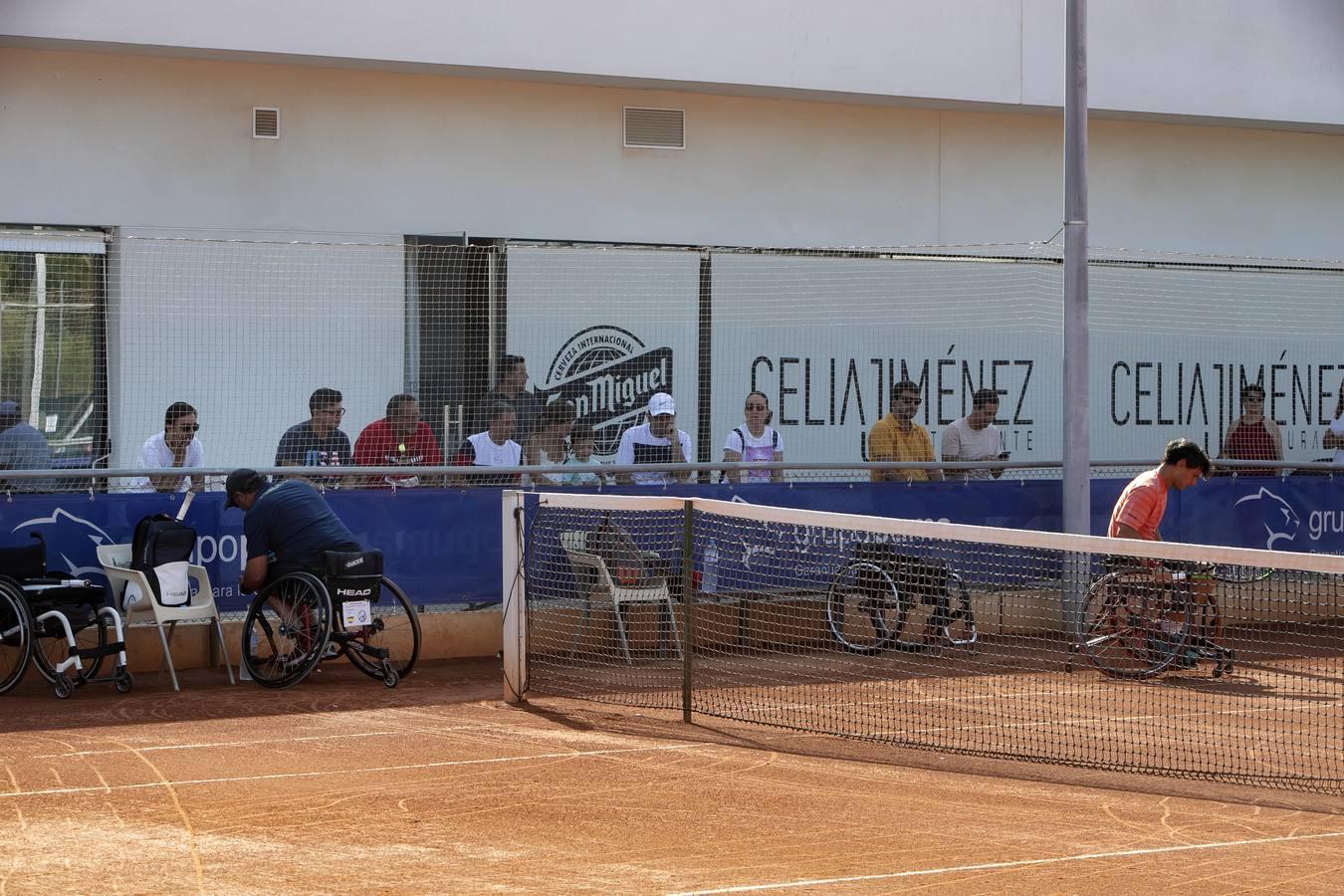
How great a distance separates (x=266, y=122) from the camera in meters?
15.2

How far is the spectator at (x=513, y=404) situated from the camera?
12234mm

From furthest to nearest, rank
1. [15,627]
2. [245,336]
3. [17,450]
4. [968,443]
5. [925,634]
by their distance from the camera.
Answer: [968,443] < [245,336] < [17,450] < [15,627] < [925,634]

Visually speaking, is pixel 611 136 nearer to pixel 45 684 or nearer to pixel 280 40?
pixel 280 40

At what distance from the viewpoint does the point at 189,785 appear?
758cm

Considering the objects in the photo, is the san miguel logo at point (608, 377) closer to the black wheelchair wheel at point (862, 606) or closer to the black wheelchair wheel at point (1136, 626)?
the black wheelchair wheel at point (862, 606)

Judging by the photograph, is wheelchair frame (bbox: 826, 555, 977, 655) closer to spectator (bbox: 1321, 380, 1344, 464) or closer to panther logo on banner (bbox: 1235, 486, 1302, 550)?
panther logo on banner (bbox: 1235, 486, 1302, 550)

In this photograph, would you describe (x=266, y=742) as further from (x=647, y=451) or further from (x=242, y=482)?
(x=647, y=451)

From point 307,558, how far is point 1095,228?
35.0ft

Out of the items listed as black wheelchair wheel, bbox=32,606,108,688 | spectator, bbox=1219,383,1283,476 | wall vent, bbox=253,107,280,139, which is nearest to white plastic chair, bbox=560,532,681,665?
black wheelchair wheel, bbox=32,606,108,688

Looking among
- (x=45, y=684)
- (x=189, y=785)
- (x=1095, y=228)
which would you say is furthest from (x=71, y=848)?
(x=1095, y=228)

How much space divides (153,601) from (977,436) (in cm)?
646

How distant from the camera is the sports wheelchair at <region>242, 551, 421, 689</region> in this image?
412 inches

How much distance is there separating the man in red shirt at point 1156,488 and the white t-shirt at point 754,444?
2.83m

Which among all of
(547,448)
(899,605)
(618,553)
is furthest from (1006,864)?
(547,448)
